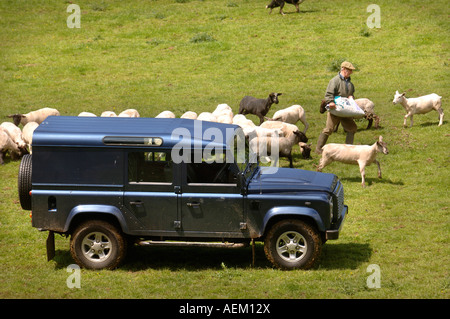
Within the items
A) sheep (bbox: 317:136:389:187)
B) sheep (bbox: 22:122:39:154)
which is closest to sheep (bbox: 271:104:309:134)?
sheep (bbox: 317:136:389:187)

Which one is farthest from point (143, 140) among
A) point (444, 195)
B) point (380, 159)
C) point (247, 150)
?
point (380, 159)

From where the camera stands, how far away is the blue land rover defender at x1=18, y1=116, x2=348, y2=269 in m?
10.7

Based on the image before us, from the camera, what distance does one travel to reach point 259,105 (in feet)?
70.5

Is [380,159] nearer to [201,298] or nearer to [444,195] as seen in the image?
[444,195]

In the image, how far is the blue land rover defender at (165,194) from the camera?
35.2ft

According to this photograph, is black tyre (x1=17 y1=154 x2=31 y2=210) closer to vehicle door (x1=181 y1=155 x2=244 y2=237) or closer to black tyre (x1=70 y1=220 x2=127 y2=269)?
black tyre (x1=70 y1=220 x2=127 y2=269)

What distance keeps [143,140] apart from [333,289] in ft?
12.4

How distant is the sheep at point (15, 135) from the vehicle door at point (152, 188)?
9.31 meters

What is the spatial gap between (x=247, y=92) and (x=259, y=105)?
4.39m

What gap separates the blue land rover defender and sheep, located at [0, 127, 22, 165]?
832cm

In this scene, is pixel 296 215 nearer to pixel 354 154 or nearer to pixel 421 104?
pixel 354 154

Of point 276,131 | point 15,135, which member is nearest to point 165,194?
point 276,131

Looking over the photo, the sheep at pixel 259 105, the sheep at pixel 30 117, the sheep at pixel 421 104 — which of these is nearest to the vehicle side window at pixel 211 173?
the sheep at pixel 259 105

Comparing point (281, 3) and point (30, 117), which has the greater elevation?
point (281, 3)
